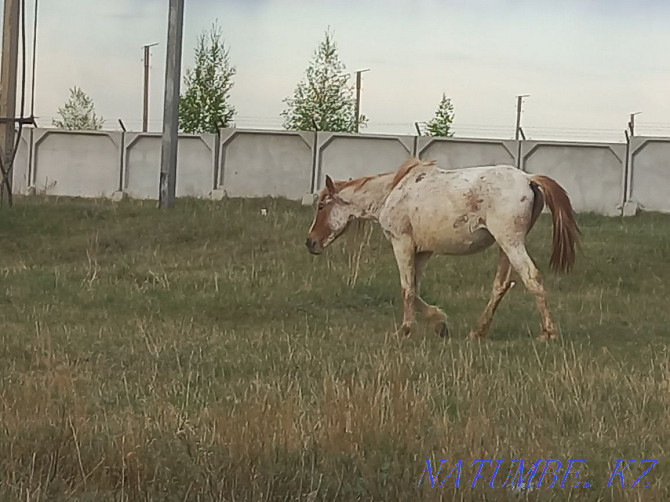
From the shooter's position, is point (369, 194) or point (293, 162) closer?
point (369, 194)

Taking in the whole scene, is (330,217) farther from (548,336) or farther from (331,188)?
(548,336)

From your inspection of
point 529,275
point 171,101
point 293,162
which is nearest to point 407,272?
point 529,275

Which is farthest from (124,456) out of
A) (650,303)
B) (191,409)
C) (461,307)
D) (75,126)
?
(75,126)

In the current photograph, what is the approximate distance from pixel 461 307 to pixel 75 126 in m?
44.9

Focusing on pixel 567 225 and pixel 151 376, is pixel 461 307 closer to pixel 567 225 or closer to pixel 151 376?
pixel 567 225

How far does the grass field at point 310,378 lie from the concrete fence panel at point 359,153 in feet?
36.3

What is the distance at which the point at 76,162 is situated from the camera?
3105 cm

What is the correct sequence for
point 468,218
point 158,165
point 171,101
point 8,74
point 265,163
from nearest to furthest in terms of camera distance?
point 468,218, point 8,74, point 171,101, point 265,163, point 158,165

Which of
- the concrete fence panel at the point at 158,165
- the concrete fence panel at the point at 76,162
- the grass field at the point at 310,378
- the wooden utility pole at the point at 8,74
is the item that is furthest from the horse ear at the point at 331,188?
the concrete fence panel at the point at 76,162

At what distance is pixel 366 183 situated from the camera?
38.3 ft

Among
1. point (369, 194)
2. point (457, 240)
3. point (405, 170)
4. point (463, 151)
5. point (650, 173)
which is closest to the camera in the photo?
point (457, 240)

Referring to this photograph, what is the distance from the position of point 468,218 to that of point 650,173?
55.3ft

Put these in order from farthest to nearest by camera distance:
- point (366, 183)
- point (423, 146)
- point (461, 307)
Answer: point (423, 146)
point (461, 307)
point (366, 183)

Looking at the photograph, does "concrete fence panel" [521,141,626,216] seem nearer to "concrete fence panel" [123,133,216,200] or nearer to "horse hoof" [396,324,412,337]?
"concrete fence panel" [123,133,216,200]
